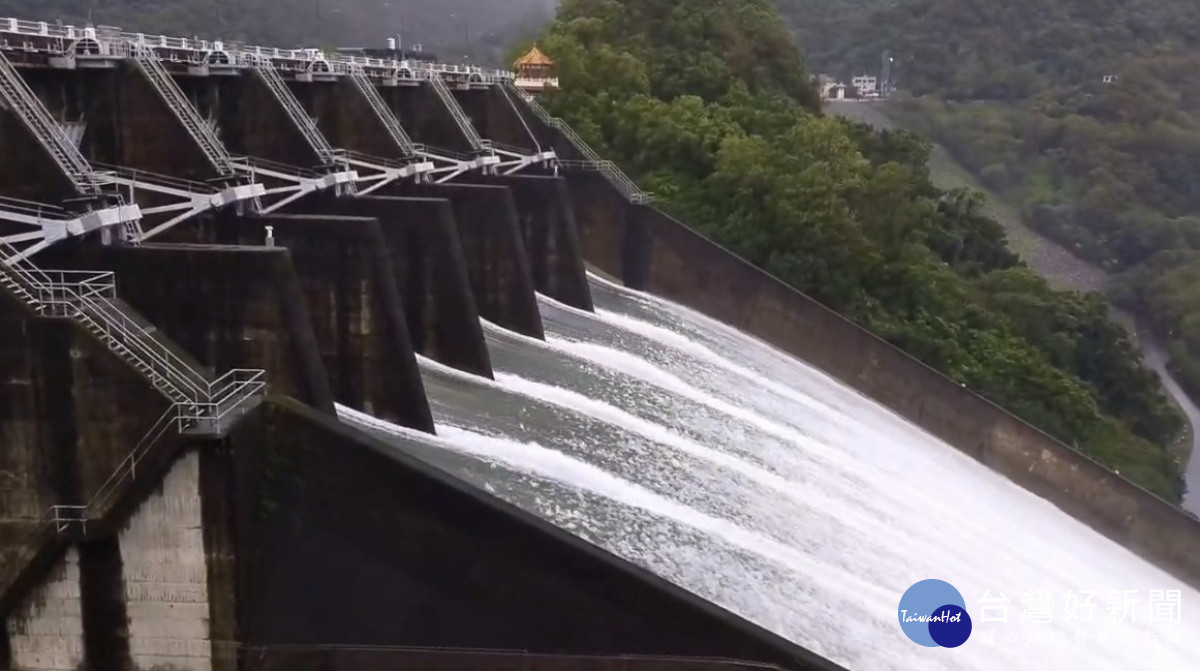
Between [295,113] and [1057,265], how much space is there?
136 ft

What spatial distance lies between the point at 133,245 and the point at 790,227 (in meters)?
15.8

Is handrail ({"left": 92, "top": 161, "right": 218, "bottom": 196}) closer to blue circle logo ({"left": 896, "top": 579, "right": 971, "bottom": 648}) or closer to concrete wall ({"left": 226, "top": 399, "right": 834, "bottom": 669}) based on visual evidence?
concrete wall ({"left": 226, "top": 399, "right": 834, "bottom": 669})

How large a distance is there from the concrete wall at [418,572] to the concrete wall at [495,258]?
8.31m

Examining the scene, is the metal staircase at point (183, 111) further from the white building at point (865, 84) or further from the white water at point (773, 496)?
the white building at point (865, 84)

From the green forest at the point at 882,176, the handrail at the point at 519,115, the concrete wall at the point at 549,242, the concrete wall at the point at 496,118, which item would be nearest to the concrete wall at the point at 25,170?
the concrete wall at the point at 549,242

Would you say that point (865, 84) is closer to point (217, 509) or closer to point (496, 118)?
point (496, 118)

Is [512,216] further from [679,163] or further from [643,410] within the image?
[679,163]

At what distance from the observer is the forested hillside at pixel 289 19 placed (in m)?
40.7

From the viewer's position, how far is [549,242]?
19.3 metres

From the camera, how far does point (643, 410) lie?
14133 mm

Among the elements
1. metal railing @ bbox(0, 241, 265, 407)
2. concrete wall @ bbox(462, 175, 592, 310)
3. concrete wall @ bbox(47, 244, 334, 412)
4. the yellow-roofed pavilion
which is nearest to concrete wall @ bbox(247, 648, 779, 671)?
metal railing @ bbox(0, 241, 265, 407)

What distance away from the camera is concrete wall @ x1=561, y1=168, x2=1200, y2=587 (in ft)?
61.7

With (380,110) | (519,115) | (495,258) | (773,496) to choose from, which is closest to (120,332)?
(773,496)

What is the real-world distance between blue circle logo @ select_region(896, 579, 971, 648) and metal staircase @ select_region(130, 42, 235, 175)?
8.01 m
